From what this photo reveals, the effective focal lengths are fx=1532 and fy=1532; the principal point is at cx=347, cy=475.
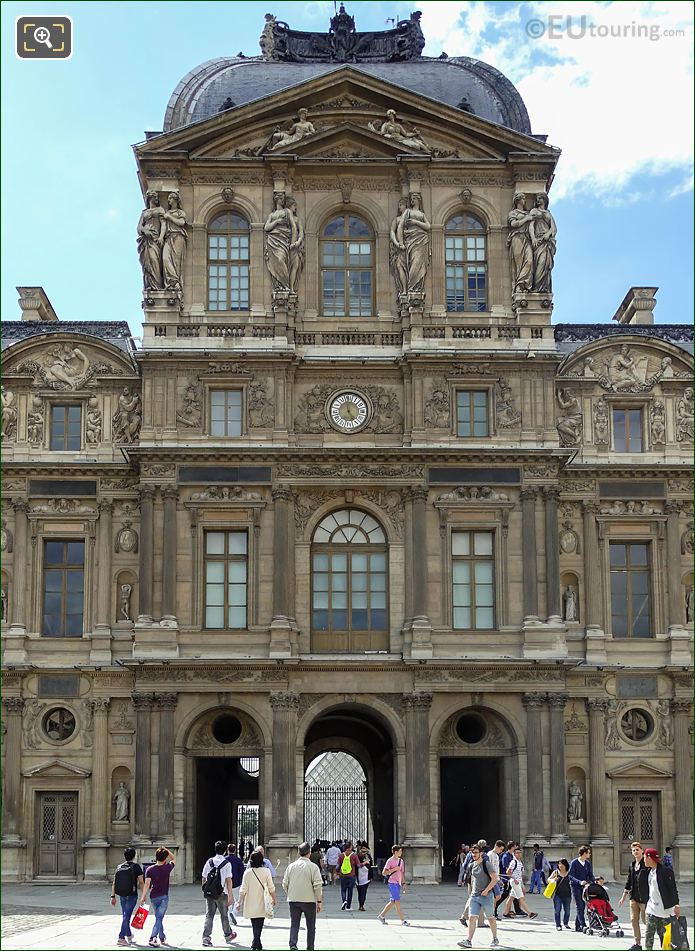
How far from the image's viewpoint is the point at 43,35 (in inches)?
885

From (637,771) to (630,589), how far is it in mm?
5408

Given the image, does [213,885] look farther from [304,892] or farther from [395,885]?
[395,885]

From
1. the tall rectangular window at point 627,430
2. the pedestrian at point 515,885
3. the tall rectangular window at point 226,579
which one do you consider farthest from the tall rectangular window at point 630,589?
the pedestrian at point 515,885

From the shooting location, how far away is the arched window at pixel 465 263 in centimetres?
4656

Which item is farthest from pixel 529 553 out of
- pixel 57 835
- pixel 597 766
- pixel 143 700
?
pixel 57 835

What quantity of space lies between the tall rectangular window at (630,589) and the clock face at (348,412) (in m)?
8.60

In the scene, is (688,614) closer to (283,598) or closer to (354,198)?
(283,598)

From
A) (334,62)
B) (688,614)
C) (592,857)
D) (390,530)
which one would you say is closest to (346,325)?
(390,530)

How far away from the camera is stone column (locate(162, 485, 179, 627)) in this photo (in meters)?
43.6

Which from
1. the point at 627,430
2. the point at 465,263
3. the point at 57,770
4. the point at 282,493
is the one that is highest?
the point at 465,263

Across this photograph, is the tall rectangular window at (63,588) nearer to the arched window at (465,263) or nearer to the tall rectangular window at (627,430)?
the arched window at (465,263)

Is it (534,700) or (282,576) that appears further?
(282,576)

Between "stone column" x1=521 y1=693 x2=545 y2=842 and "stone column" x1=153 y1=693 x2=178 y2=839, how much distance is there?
9.87m

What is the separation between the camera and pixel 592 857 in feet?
141
